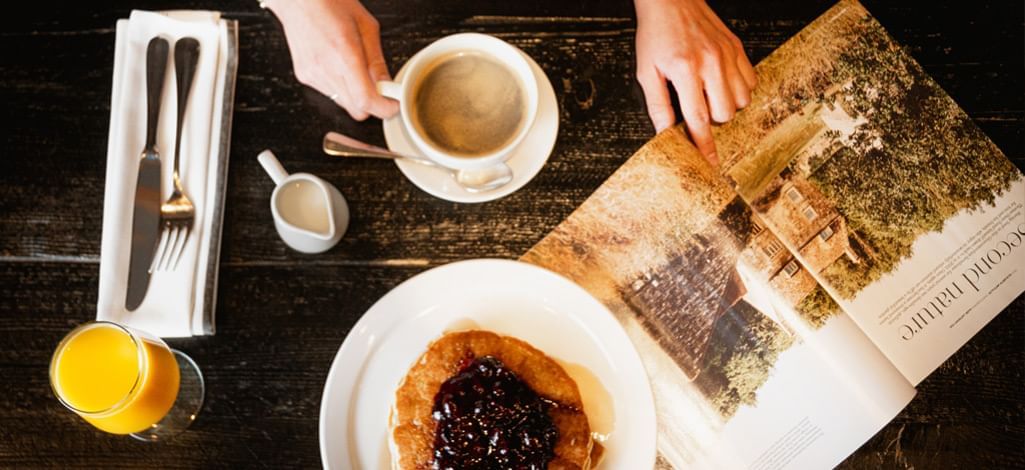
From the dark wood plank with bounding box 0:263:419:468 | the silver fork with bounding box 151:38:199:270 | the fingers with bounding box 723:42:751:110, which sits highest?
the fingers with bounding box 723:42:751:110

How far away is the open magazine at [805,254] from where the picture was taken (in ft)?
4.09

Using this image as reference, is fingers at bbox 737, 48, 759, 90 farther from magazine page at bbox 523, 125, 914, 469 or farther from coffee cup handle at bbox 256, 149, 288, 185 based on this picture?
coffee cup handle at bbox 256, 149, 288, 185

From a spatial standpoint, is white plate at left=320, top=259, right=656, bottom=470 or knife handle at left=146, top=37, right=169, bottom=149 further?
knife handle at left=146, top=37, right=169, bottom=149

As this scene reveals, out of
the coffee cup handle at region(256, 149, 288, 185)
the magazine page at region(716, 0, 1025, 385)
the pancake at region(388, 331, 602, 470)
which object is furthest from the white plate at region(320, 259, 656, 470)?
the magazine page at region(716, 0, 1025, 385)

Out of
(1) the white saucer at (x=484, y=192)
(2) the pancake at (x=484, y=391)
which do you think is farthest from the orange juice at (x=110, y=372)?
(1) the white saucer at (x=484, y=192)

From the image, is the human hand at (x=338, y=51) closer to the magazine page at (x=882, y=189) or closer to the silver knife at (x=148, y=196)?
the silver knife at (x=148, y=196)

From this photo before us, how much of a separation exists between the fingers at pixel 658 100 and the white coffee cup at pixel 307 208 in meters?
0.61

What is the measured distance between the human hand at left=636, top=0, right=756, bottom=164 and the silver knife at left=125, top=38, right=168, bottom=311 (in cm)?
92

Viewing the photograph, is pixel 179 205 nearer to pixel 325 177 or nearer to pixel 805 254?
pixel 325 177

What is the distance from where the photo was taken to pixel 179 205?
1243mm

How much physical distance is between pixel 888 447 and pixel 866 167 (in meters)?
0.53

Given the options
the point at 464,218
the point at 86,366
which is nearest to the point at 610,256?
the point at 464,218

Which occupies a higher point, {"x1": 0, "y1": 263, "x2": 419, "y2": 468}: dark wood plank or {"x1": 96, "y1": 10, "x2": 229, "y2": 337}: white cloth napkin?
{"x1": 96, "y1": 10, "x2": 229, "y2": 337}: white cloth napkin

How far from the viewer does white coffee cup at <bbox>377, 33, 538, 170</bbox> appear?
113 cm
